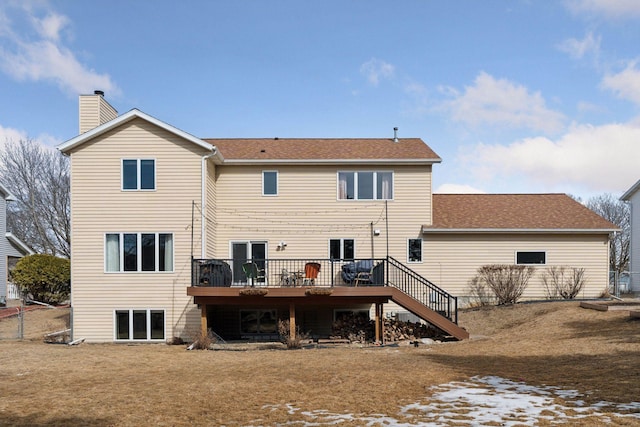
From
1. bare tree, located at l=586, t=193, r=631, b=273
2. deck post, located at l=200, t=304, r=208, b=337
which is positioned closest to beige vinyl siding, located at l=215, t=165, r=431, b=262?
deck post, located at l=200, t=304, r=208, b=337

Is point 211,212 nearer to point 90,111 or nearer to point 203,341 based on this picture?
point 203,341

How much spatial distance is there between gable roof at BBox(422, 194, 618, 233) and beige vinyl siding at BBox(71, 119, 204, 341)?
29.4 ft

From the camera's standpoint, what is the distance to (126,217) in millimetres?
20562

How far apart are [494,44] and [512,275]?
31.1 ft

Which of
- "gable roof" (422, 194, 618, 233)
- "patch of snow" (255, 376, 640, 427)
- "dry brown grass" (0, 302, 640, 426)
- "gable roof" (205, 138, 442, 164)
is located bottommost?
"dry brown grass" (0, 302, 640, 426)

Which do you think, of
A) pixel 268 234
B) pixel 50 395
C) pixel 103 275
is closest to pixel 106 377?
pixel 50 395

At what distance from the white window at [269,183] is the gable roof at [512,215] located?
5800mm

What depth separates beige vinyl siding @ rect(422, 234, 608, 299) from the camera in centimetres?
2339

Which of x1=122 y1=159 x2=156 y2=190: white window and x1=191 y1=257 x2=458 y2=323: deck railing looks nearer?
x1=191 y1=257 x2=458 y2=323: deck railing

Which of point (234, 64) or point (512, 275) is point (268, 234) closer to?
point (234, 64)

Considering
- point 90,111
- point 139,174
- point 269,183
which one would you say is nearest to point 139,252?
point 139,174

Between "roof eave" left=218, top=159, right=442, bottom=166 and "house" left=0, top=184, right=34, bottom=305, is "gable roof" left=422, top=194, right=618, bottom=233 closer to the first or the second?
"roof eave" left=218, top=159, right=442, bottom=166

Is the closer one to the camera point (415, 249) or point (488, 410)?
point (488, 410)

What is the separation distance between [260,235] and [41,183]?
2583 centimetres
